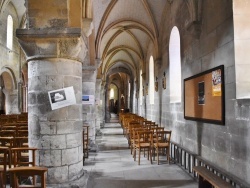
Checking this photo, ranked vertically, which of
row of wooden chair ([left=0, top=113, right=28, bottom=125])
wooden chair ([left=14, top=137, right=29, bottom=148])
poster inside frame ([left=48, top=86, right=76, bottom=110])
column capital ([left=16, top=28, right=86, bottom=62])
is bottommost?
wooden chair ([left=14, top=137, right=29, bottom=148])

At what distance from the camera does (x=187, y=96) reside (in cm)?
634

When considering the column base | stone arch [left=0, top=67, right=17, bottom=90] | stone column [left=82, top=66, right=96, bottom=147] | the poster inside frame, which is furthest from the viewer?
stone arch [left=0, top=67, right=17, bottom=90]

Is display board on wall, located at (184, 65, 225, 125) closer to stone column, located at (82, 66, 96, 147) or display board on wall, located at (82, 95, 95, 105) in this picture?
display board on wall, located at (82, 95, 95, 105)

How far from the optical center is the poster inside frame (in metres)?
4.18

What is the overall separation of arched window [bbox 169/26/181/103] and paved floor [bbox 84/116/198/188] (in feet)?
7.96

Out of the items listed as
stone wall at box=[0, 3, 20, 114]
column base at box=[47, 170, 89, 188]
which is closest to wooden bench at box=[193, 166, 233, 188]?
column base at box=[47, 170, 89, 188]

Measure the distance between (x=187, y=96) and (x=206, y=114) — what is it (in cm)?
125

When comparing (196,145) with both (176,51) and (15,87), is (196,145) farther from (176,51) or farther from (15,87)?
(15,87)

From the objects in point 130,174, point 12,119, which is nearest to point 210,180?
point 130,174

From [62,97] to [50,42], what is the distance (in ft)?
2.97

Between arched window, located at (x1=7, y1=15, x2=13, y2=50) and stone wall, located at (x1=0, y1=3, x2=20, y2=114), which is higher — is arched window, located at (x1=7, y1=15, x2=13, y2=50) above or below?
above

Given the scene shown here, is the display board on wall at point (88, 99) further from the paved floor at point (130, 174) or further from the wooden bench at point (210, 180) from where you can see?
the wooden bench at point (210, 180)

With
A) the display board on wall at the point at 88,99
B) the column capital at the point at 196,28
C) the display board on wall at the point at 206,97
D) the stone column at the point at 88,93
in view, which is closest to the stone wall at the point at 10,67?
the stone column at the point at 88,93

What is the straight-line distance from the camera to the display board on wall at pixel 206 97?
4.46 m
